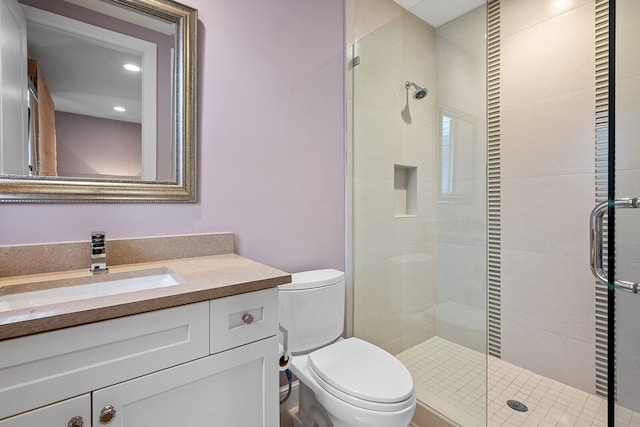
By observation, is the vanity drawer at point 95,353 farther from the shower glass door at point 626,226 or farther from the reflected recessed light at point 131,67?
the shower glass door at point 626,226

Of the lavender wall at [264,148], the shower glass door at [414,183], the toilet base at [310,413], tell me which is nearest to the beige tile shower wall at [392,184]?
the shower glass door at [414,183]

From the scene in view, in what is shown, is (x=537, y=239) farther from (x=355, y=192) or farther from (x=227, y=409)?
(x=227, y=409)

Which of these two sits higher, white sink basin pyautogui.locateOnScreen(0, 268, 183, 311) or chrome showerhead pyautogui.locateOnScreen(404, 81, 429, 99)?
chrome showerhead pyautogui.locateOnScreen(404, 81, 429, 99)

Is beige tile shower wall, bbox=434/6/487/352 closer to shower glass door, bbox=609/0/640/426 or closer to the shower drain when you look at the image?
the shower drain

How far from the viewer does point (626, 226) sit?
0.92m

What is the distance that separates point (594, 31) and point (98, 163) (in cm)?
256

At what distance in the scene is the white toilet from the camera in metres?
1.06

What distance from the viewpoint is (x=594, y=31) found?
5.50 ft

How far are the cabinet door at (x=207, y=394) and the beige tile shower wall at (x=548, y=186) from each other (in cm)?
179

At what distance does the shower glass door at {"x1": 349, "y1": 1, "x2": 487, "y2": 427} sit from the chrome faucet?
1289 millimetres

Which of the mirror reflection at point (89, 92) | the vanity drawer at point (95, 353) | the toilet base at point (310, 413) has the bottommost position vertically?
the toilet base at point (310, 413)

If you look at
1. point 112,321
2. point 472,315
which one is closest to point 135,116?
point 112,321

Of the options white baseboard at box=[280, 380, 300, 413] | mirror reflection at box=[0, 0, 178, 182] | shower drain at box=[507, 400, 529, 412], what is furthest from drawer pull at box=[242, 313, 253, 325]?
shower drain at box=[507, 400, 529, 412]

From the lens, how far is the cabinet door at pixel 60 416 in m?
0.63
